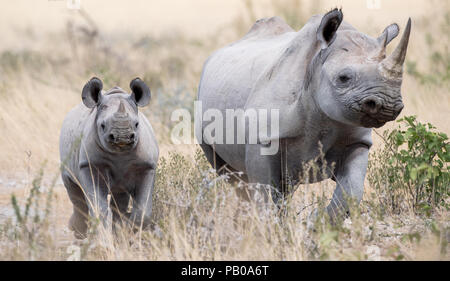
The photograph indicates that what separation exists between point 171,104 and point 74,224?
5046 mm

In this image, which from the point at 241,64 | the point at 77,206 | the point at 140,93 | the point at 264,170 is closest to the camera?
the point at 264,170

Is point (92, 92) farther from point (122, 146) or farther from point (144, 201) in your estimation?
point (144, 201)

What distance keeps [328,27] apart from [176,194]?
2316 mm

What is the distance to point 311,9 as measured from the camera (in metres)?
13.3

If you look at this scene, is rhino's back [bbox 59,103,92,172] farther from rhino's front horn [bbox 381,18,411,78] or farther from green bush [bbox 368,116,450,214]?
rhino's front horn [bbox 381,18,411,78]

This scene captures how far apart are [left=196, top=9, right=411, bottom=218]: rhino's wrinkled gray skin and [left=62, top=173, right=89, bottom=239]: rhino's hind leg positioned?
1.58 meters

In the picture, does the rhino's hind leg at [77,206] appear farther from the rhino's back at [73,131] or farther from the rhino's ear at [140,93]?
the rhino's ear at [140,93]

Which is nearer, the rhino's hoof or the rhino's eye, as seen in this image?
the rhino's eye

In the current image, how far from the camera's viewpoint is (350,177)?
5535 millimetres

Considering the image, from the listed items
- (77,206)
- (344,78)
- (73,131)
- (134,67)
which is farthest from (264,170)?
(134,67)

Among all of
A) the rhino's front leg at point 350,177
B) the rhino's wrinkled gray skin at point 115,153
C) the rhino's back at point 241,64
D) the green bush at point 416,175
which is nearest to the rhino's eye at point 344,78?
the rhino's front leg at point 350,177

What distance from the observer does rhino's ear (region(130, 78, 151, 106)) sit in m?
6.44

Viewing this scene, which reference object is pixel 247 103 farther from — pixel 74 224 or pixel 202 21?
pixel 202 21

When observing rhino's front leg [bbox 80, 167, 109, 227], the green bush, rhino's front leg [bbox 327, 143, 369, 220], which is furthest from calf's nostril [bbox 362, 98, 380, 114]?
rhino's front leg [bbox 80, 167, 109, 227]
